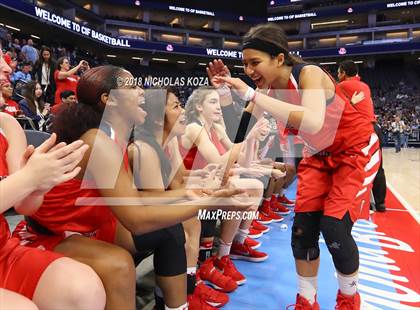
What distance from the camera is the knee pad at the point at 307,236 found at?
6.85ft

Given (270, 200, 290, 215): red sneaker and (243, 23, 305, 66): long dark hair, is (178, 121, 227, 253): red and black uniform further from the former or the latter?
(270, 200, 290, 215): red sneaker

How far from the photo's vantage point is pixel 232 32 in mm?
32375

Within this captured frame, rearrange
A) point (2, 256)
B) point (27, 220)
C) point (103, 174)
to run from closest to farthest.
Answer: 1. point (2, 256)
2. point (103, 174)
3. point (27, 220)

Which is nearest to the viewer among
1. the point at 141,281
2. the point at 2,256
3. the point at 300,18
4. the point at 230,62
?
the point at 2,256

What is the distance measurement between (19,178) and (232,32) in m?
33.3

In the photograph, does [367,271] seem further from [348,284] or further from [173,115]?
[173,115]

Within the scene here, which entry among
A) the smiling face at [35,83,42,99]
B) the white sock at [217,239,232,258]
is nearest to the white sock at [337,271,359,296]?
the white sock at [217,239,232,258]

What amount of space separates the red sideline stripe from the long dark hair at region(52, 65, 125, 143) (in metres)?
2.21

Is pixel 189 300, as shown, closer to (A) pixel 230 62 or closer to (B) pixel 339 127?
(B) pixel 339 127

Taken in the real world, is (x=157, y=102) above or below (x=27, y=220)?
above

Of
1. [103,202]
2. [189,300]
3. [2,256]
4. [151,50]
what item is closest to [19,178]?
[2,256]

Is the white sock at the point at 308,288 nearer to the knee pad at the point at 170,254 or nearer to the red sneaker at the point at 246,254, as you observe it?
the knee pad at the point at 170,254

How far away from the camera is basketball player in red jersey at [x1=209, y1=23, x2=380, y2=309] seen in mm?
1833

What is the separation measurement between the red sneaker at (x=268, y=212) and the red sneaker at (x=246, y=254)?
1274mm
